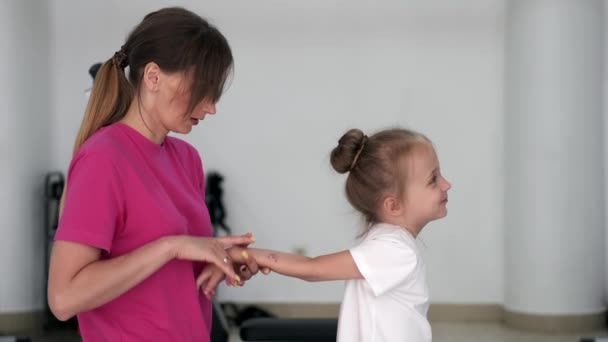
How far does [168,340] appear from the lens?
1.65 m

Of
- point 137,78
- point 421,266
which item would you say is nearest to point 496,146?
point 421,266

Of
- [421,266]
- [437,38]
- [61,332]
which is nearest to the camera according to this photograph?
[421,266]

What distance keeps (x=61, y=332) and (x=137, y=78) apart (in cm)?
479

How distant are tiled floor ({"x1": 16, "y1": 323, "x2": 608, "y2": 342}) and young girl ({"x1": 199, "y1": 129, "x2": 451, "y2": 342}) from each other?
12.1 ft

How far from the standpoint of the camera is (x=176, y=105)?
1.67 metres

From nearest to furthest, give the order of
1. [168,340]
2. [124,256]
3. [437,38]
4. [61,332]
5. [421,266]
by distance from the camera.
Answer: [124,256] < [168,340] < [421,266] < [61,332] < [437,38]

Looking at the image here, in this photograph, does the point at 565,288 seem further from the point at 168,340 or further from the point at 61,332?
the point at 168,340

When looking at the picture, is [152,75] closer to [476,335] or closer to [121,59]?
[121,59]

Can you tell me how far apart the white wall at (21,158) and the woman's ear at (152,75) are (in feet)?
15.3

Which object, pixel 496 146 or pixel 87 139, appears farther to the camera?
pixel 496 146

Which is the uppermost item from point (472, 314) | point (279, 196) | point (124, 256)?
point (124, 256)

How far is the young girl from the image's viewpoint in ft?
6.57

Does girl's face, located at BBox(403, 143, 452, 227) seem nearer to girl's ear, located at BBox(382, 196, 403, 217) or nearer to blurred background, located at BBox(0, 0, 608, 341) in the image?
girl's ear, located at BBox(382, 196, 403, 217)

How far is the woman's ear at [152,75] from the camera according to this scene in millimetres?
1646
